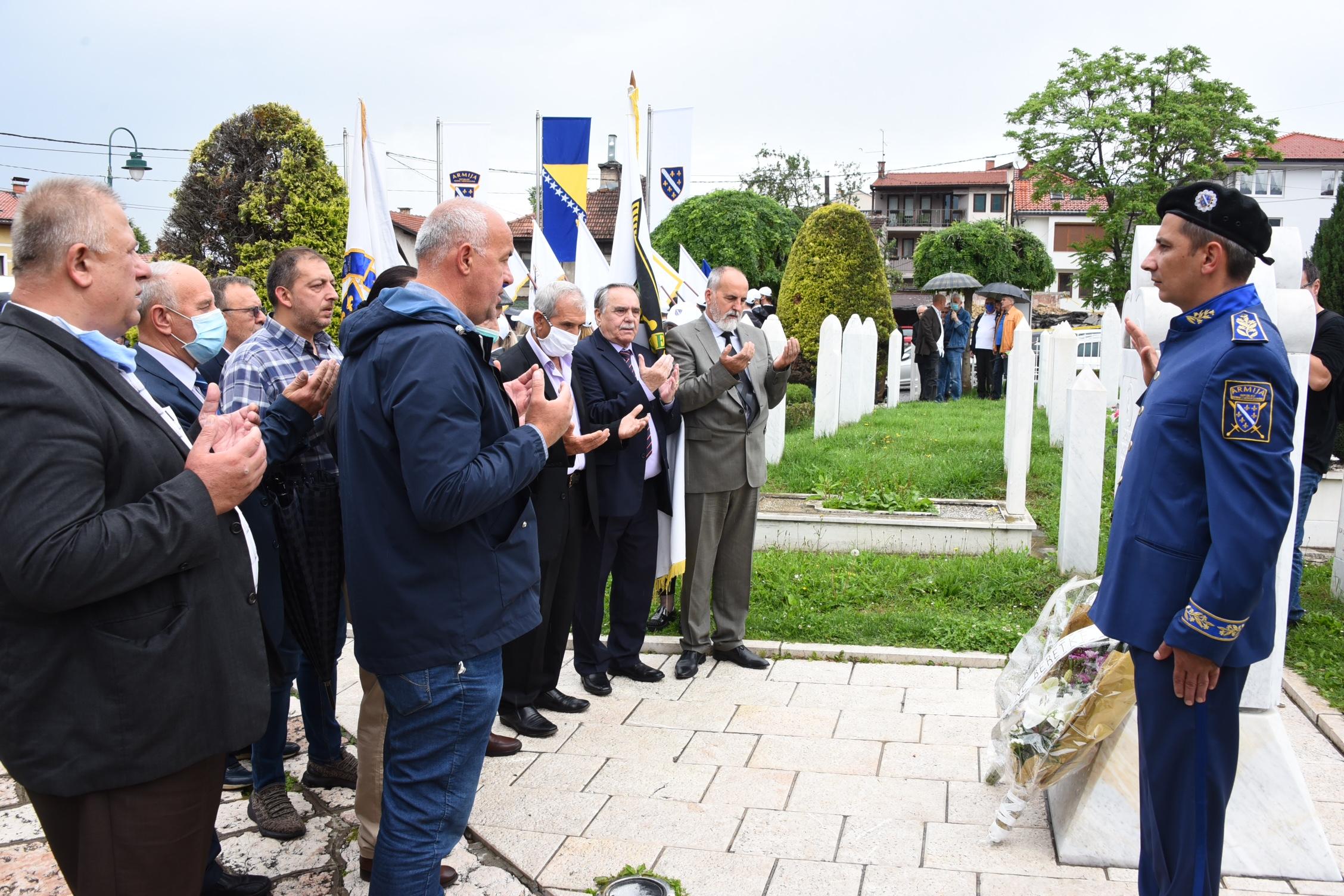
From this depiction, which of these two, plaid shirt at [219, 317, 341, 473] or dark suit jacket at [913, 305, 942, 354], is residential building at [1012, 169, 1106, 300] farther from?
plaid shirt at [219, 317, 341, 473]

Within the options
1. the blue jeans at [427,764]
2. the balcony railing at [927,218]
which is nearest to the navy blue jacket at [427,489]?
the blue jeans at [427,764]

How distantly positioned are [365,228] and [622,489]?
3554 mm

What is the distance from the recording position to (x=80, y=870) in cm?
222

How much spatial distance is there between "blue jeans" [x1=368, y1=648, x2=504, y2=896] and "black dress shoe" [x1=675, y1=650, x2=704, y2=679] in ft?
9.47

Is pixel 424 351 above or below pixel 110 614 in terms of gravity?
above

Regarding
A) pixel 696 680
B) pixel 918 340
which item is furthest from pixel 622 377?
pixel 918 340

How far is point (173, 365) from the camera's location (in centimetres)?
356

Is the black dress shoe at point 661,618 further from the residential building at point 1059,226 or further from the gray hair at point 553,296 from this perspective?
the residential building at point 1059,226

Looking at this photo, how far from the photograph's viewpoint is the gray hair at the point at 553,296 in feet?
16.6

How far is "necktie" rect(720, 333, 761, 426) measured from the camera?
576 centimetres

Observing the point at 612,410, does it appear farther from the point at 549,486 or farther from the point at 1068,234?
the point at 1068,234

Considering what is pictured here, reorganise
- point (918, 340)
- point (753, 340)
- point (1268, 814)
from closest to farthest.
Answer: point (1268, 814) < point (753, 340) < point (918, 340)

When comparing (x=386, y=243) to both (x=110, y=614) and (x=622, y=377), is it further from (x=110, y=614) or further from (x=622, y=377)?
(x=110, y=614)

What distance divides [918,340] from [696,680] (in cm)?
1468
